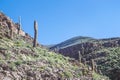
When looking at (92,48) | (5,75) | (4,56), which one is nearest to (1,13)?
(4,56)

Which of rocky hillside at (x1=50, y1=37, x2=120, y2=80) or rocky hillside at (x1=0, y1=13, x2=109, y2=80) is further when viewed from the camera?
rocky hillside at (x1=50, y1=37, x2=120, y2=80)

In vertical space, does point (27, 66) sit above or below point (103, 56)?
below

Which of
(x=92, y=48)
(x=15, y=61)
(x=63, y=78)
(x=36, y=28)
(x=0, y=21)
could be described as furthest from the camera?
(x=92, y=48)

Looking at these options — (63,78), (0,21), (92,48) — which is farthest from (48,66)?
(92,48)

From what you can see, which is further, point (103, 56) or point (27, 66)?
point (103, 56)

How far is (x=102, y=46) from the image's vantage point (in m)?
84.6

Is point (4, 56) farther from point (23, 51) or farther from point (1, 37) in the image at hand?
point (1, 37)

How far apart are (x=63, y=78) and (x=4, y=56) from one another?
6900mm

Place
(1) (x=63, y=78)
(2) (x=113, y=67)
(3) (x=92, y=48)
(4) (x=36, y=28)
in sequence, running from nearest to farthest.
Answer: (1) (x=63, y=78)
(4) (x=36, y=28)
(2) (x=113, y=67)
(3) (x=92, y=48)

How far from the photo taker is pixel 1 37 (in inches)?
1553

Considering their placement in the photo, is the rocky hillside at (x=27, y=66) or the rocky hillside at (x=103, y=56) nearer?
the rocky hillside at (x=27, y=66)

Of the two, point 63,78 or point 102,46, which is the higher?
point 102,46

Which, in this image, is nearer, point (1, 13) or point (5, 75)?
point (5, 75)

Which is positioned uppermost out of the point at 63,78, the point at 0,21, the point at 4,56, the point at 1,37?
the point at 0,21
